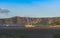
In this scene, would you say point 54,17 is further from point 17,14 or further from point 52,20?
point 17,14

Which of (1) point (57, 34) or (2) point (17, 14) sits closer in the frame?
(1) point (57, 34)

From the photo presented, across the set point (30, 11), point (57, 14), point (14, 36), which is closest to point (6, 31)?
point (14, 36)

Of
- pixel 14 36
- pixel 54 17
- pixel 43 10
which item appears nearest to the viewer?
pixel 14 36

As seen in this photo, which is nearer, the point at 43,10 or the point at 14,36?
the point at 14,36

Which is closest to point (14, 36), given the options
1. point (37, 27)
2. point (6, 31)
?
point (6, 31)

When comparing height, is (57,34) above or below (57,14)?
below

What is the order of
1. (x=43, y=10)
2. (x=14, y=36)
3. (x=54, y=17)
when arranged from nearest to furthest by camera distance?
(x=14, y=36) → (x=54, y=17) → (x=43, y=10)

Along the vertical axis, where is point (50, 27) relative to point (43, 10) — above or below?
below

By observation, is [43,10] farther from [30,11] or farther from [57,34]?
[57,34]
